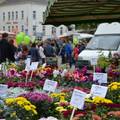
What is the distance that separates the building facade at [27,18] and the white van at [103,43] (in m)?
62.9

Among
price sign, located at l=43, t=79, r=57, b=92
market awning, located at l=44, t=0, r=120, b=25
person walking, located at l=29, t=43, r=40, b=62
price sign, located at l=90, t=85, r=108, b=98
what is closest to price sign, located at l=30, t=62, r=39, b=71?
market awning, located at l=44, t=0, r=120, b=25

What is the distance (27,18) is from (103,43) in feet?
216

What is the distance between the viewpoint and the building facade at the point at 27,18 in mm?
84438

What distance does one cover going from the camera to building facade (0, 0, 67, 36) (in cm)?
8444

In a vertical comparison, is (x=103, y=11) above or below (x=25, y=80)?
above

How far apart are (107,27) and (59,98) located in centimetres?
1288

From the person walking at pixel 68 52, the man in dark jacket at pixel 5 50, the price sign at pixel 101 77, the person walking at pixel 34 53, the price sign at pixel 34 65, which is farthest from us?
the person walking at pixel 68 52

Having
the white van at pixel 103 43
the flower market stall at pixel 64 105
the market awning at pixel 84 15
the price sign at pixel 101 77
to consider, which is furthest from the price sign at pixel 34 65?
the white van at pixel 103 43

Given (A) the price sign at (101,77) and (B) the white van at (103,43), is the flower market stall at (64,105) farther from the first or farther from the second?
(B) the white van at (103,43)

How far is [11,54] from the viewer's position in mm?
16766

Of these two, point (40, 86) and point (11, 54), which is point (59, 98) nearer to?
point (40, 86)

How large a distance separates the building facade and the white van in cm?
6293


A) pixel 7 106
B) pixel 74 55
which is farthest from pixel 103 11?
pixel 74 55

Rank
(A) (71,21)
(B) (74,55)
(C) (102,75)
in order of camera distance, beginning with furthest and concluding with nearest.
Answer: (B) (74,55) < (A) (71,21) < (C) (102,75)
